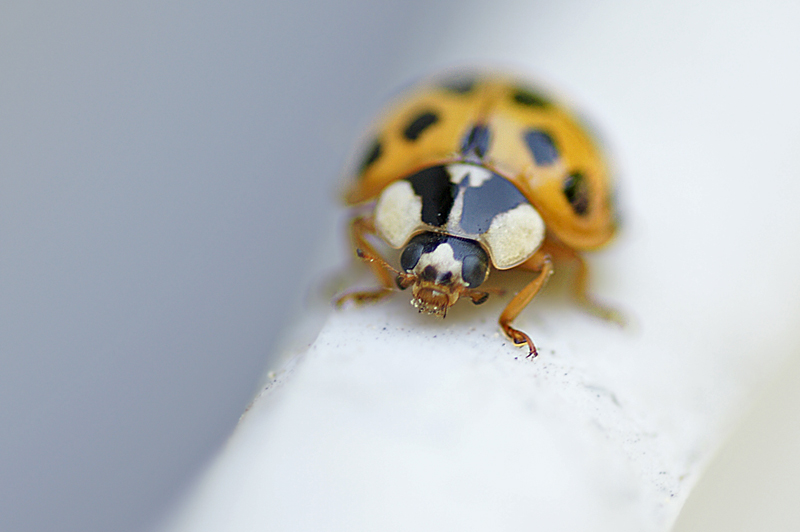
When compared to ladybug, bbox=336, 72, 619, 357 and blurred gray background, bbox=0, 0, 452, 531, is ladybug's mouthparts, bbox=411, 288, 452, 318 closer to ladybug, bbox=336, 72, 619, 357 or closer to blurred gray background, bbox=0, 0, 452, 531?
ladybug, bbox=336, 72, 619, 357

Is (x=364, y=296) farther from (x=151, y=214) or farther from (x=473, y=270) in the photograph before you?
(x=151, y=214)

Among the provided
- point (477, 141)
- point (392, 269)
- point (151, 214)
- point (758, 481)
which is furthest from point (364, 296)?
point (151, 214)

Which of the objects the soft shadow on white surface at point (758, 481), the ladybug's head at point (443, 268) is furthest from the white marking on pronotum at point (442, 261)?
the soft shadow on white surface at point (758, 481)

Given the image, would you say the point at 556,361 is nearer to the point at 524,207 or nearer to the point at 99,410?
the point at 524,207

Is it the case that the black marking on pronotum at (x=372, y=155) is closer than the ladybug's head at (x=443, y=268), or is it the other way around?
the ladybug's head at (x=443, y=268)

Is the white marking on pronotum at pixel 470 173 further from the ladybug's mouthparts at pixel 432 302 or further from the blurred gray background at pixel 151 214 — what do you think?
the blurred gray background at pixel 151 214

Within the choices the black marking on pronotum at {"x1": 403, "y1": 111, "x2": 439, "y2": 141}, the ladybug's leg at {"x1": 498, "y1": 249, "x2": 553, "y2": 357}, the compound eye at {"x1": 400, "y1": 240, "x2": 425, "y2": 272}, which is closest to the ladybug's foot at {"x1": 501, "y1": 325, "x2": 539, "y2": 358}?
the ladybug's leg at {"x1": 498, "y1": 249, "x2": 553, "y2": 357}
